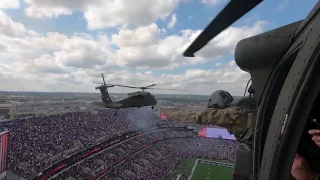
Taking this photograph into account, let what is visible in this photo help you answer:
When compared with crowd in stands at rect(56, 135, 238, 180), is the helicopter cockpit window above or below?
above

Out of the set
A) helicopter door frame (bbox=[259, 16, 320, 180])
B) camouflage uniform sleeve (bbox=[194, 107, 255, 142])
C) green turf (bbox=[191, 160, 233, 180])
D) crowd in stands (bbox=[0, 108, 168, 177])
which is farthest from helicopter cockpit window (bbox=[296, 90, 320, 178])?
green turf (bbox=[191, 160, 233, 180])

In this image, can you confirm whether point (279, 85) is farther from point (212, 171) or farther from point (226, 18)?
point (212, 171)

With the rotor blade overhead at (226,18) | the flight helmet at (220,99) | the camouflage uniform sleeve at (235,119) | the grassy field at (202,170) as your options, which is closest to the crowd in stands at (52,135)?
the grassy field at (202,170)

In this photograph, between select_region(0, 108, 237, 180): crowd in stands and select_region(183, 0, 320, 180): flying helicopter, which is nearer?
select_region(183, 0, 320, 180): flying helicopter

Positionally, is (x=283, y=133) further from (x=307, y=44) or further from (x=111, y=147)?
(x=111, y=147)

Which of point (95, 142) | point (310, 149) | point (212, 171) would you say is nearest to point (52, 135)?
point (95, 142)

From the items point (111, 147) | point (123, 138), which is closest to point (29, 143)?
point (111, 147)

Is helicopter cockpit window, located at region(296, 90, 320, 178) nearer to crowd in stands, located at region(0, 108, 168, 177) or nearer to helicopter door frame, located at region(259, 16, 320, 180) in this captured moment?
helicopter door frame, located at region(259, 16, 320, 180)
